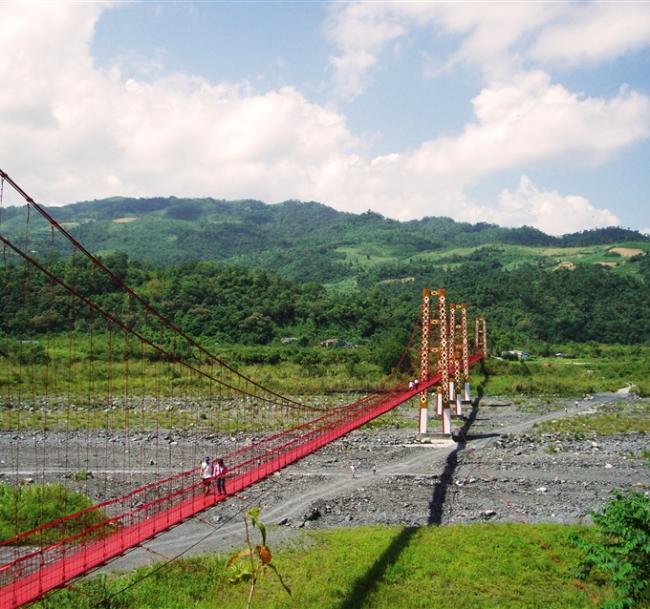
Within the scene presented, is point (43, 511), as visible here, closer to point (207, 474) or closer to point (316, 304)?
point (207, 474)

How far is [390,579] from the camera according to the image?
11789mm

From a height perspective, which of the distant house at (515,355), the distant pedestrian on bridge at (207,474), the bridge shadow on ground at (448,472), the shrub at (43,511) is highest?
the distant pedestrian on bridge at (207,474)

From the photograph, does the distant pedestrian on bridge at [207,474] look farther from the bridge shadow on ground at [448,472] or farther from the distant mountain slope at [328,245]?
the distant mountain slope at [328,245]

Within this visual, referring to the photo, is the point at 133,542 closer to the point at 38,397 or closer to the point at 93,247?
the point at 38,397

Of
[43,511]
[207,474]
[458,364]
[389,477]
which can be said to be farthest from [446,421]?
[207,474]

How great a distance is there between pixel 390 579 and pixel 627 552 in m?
4.13

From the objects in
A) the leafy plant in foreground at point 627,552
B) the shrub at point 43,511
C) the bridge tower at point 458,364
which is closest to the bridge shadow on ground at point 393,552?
the leafy plant in foreground at point 627,552

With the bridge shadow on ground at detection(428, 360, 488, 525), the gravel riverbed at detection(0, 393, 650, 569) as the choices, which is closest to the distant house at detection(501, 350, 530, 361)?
the bridge shadow on ground at detection(428, 360, 488, 525)

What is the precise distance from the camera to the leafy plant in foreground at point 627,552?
905 cm

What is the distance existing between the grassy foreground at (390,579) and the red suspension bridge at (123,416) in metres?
1.26

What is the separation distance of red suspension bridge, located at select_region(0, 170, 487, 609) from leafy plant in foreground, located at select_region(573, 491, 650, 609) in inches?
220

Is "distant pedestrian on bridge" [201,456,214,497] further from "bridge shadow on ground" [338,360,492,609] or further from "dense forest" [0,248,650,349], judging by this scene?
"dense forest" [0,248,650,349]

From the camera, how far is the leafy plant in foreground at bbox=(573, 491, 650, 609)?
9047mm

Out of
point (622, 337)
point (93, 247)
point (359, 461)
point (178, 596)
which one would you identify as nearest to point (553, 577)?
point (178, 596)
